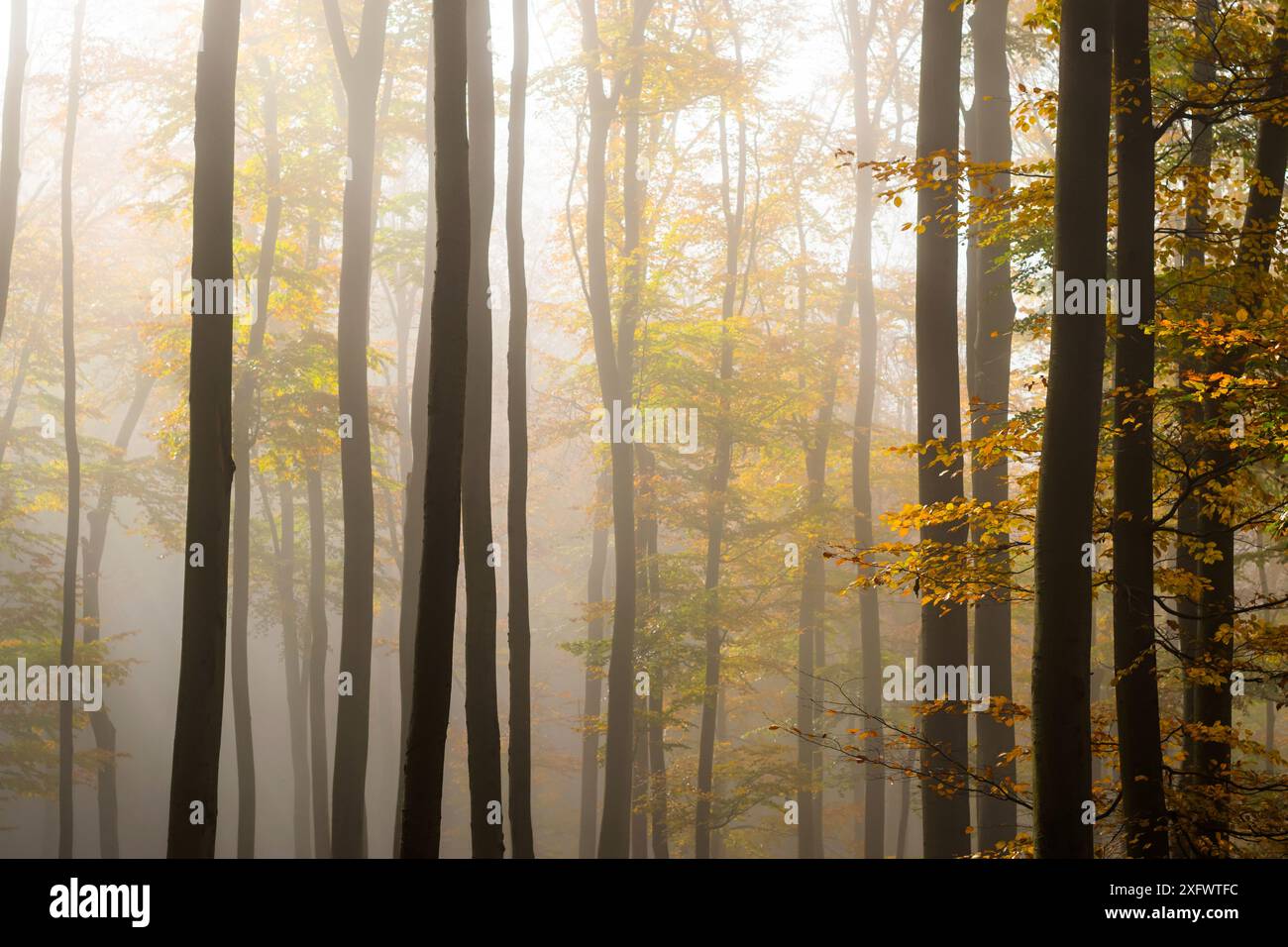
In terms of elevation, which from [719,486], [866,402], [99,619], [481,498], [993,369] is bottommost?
[99,619]

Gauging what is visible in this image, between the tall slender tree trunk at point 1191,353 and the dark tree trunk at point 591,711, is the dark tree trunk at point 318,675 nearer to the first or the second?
the dark tree trunk at point 591,711

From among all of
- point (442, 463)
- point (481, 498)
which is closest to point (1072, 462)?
point (442, 463)

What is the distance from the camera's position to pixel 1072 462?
6168 millimetres

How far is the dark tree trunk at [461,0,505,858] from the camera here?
10156 mm

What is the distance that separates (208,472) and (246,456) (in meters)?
9.58

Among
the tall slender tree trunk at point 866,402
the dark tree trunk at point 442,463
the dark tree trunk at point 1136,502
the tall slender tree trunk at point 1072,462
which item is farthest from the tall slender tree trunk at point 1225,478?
the tall slender tree trunk at point 866,402

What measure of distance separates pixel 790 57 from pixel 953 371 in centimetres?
1475

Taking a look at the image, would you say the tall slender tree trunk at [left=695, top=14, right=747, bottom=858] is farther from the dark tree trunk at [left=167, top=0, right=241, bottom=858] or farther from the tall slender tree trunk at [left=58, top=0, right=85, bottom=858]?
the tall slender tree trunk at [left=58, top=0, right=85, bottom=858]

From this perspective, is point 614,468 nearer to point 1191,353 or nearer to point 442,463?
point 442,463

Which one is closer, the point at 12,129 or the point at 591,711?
the point at 12,129

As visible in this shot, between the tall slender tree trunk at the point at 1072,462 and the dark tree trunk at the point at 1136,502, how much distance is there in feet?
2.77

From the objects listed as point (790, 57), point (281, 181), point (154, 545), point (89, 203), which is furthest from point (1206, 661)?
point (154, 545)

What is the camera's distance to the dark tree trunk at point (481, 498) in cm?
1016
